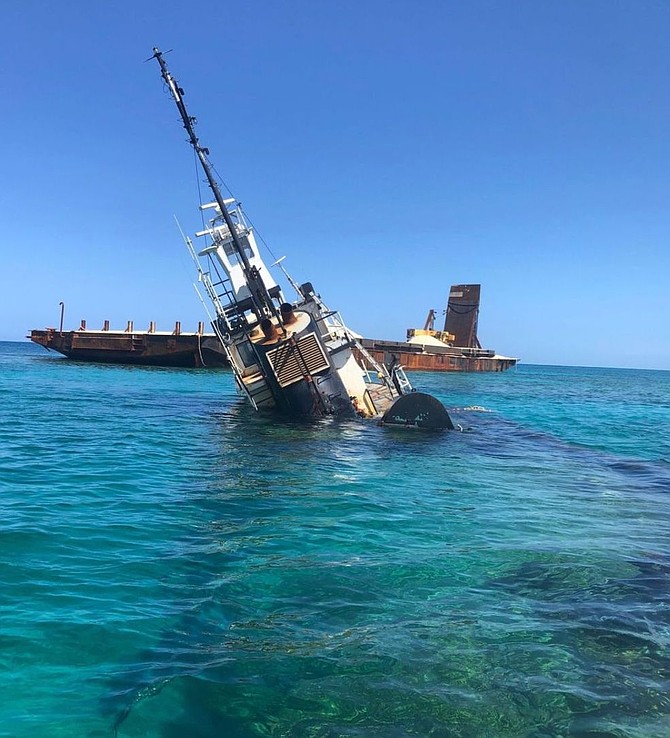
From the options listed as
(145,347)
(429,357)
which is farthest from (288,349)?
(429,357)

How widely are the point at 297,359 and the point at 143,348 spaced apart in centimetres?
4478

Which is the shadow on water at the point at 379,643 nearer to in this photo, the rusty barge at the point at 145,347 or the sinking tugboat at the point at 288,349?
the sinking tugboat at the point at 288,349

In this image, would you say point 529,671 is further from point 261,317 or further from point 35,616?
point 261,317

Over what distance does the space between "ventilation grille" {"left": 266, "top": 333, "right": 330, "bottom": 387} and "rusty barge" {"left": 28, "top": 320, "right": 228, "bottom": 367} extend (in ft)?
125

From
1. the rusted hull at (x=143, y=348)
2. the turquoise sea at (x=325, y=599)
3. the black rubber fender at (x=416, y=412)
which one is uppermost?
the rusted hull at (x=143, y=348)

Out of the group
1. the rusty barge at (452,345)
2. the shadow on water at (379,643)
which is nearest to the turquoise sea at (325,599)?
the shadow on water at (379,643)

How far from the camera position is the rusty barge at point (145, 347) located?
59938 millimetres

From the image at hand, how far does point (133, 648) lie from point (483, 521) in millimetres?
6126

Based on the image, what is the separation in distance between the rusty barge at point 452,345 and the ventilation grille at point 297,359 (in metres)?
49.4

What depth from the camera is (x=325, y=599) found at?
251 inches

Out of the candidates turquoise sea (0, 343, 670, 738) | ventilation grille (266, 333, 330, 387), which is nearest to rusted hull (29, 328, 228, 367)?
ventilation grille (266, 333, 330, 387)

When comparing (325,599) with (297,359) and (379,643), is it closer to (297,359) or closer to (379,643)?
(379,643)

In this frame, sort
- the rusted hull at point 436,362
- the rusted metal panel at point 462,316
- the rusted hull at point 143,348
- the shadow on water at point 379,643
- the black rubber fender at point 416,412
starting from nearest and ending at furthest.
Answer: the shadow on water at point 379,643 → the black rubber fender at point 416,412 → the rusted hull at point 143,348 → the rusted hull at point 436,362 → the rusted metal panel at point 462,316

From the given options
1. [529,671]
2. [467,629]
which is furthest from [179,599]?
[529,671]
